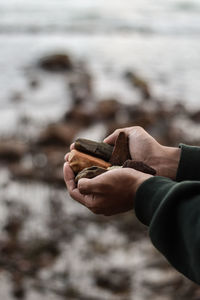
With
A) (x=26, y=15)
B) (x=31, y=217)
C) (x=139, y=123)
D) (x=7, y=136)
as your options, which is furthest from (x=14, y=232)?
(x=26, y=15)

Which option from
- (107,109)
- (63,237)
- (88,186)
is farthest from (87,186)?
(107,109)

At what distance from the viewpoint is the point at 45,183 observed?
12.8 feet

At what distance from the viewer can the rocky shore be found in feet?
8.73

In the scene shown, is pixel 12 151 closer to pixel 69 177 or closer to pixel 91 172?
pixel 69 177

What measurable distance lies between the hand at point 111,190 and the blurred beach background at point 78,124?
3.98 ft

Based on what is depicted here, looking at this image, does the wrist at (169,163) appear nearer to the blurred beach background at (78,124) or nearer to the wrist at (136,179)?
the wrist at (136,179)

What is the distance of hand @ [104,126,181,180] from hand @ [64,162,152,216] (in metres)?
0.31

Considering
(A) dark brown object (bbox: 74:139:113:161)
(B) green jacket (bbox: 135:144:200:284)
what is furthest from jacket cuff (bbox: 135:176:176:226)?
(A) dark brown object (bbox: 74:139:113:161)

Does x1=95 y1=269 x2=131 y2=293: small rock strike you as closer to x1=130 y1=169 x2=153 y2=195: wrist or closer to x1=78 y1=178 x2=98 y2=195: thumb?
x1=78 y1=178 x2=98 y2=195: thumb

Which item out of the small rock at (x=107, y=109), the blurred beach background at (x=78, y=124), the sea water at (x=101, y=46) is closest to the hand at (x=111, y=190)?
the blurred beach background at (x=78, y=124)

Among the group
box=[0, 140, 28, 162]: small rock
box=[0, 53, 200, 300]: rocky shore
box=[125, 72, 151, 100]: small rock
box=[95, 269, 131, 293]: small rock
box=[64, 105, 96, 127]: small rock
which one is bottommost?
box=[95, 269, 131, 293]: small rock

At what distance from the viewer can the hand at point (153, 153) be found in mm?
1736

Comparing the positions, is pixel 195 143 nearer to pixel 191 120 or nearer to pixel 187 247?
pixel 191 120

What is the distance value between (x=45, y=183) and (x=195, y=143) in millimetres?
1790
